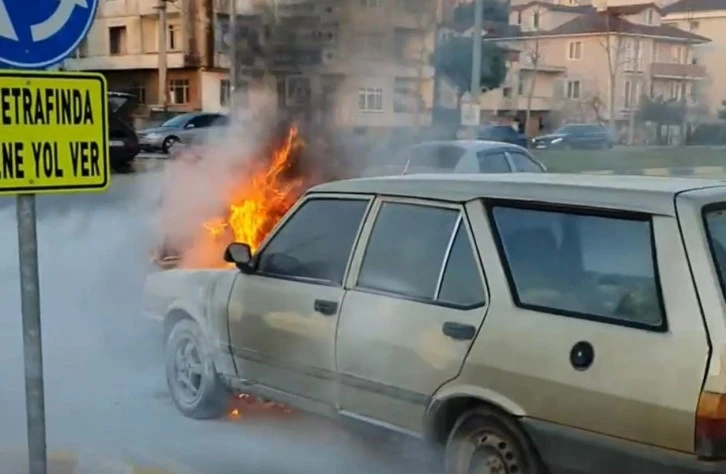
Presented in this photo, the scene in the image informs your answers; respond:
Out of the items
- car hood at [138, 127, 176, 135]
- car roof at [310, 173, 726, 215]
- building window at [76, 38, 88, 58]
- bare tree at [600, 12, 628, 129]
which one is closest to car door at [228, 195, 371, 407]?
car roof at [310, 173, 726, 215]

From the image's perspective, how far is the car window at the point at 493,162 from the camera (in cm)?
1180

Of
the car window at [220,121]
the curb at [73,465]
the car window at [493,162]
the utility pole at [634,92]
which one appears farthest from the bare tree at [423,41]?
the utility pole at [634,92]

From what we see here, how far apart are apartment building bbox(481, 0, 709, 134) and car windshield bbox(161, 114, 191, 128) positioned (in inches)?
201

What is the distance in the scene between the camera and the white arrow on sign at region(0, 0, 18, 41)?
3424 mm

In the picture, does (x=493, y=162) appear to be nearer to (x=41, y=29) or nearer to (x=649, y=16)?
(x=649, y=16)

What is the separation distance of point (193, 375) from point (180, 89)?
8.19m

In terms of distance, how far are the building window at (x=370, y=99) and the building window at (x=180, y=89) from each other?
3.25 metres

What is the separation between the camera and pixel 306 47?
401 inches

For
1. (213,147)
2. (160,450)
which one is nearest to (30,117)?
(160,450)

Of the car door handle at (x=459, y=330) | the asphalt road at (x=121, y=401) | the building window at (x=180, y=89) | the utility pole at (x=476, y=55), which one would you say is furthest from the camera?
the utility pole at (x=476, y=55)

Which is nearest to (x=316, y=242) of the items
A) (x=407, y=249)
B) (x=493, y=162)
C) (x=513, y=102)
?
(x=407, y=249)

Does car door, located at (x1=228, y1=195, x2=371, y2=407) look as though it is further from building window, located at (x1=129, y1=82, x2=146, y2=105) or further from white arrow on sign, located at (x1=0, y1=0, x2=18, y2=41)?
building window, located at (x1=129, y1=82, x2=146, y2=105)

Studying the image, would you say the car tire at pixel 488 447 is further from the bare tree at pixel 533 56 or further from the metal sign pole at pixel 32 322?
the bare tree at pixel 533 56

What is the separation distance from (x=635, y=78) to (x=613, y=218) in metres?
15.0
